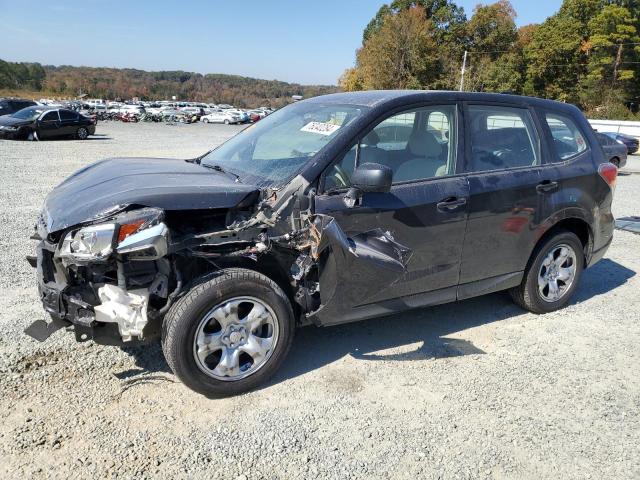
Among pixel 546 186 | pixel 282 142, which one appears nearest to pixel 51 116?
pixel 282 142

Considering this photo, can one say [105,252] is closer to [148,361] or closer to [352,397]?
[148,361]

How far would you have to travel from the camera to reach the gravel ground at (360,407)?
271 centimetres

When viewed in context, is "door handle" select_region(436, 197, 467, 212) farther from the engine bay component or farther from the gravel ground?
the engine bay component

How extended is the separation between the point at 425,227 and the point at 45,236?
2.49 meters

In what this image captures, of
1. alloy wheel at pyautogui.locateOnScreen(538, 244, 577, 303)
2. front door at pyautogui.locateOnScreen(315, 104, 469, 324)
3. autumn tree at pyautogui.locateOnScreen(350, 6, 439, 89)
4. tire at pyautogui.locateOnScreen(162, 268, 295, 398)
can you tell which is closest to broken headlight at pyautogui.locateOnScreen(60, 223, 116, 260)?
tire at pyautogui.locateOnScreen(162, 268, 295, 398)

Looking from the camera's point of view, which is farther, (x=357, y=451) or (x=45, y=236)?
(x=45, y=236)

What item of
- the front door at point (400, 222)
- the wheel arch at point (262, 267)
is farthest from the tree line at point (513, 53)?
the wheel arch at point (262, 267)

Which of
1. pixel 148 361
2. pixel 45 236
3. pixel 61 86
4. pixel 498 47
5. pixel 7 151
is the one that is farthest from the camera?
pixel 61 86

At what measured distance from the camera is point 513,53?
6494cm

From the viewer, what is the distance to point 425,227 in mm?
3676

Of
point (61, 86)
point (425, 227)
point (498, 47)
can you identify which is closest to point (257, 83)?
point (61, 86)

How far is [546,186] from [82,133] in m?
23.5

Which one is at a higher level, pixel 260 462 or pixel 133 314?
pixel 133 314

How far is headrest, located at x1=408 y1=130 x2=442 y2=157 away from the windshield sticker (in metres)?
0.64
